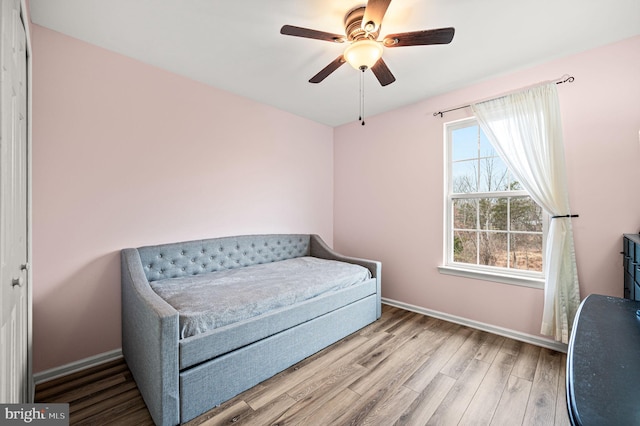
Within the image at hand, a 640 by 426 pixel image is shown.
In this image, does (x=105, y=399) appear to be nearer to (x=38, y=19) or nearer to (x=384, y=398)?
(x=384, y=398)

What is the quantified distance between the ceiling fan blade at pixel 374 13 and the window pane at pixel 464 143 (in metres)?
1.82

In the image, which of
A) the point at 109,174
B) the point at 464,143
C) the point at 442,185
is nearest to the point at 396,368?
the point at 442,185

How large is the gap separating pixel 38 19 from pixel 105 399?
2.60 metres

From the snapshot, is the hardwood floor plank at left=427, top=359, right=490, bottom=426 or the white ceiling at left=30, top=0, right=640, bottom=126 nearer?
the hardwood floor plank at left=427, top=359, right=490, bottom=426

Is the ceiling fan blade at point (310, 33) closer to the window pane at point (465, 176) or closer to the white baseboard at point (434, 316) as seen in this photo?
the window pane at point (465, 176)

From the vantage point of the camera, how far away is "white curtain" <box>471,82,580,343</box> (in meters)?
2.20

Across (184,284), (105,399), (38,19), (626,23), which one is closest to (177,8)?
(38,19)

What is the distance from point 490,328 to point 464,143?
194 cm

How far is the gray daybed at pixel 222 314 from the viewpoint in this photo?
58.9 inches

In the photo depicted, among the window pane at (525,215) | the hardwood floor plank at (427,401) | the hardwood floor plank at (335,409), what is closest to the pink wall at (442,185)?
the window pane at (525,215)

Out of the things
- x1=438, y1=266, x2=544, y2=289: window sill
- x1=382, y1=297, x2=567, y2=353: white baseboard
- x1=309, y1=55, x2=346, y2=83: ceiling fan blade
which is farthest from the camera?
x1=438, y1=266, x2=544, y2=289: window sill

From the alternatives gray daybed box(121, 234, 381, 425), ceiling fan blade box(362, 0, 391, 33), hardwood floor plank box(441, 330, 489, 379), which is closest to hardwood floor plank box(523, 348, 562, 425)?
hardwood floor plank box(441, 330, 489, 379)

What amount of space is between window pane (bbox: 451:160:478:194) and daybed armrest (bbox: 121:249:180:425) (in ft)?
9.51

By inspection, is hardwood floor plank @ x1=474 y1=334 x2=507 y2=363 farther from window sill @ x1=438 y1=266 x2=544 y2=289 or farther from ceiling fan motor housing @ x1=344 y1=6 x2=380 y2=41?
ceiling fan motor housing @ x1=344 y1=6 x2=380 y2=41
